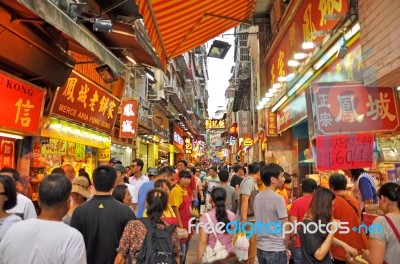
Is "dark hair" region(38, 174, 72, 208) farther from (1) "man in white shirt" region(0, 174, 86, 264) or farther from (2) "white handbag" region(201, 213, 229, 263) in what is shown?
(2) "white handbag" region(201, 213, 229, 263)

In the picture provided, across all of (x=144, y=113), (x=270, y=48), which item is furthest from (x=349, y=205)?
(x=144, y=113)

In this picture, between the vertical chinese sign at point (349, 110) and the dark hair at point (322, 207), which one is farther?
the vertical chinese sign at point (349, 110)

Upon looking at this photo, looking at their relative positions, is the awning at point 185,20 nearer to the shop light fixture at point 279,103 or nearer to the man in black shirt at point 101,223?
the man in black shirt at point 101,223

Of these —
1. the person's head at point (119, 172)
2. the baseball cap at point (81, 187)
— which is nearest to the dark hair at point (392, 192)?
the baseball cap at point (81, 187)

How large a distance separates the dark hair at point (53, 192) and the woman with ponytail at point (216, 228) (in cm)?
216

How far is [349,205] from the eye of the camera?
4941 mm

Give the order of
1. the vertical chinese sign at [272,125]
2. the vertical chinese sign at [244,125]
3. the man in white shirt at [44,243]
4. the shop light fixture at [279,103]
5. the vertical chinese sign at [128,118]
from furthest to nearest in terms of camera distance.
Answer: the vertical chinese sign at [244,125]
the vertical chinese sign at [272,125]
the vertical chinese sign at [128,118]
the shop light fixture at [279,103]
the man in white shirt at [44,243]

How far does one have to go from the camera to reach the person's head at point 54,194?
2.79 metres

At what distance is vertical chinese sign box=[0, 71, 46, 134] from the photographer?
23.4 feet

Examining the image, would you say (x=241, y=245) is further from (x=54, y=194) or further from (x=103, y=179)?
(x=54, y=194)

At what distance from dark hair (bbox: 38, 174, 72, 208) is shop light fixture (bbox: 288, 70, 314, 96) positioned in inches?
331

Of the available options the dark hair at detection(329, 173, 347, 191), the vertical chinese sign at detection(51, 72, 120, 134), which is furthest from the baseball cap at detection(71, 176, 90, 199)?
the vertical chinese sign at detection(51, 72, 120, 134)

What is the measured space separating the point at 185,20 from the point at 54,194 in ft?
12.1

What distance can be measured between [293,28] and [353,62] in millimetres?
5414
